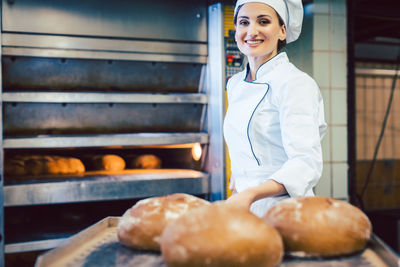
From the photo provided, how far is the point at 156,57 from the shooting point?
248 cm

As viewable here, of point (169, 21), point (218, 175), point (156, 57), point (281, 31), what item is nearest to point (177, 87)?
point (156, 57)

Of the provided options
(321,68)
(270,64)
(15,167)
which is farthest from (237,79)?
(15,167)

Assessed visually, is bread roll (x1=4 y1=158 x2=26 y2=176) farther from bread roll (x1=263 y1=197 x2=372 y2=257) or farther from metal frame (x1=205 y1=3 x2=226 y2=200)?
bread roll (x1=263 y1=197 x2=372 y2=257)

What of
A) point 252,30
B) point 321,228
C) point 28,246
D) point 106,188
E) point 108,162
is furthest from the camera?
point 108,162

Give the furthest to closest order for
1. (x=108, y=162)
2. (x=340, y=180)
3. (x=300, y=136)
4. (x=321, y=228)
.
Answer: (x=340, y=180) → (x=108, y=162) → (x=300, y=136) → (x=321, y=228)

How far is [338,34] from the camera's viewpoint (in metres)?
2.72

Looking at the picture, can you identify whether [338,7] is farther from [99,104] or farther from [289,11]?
[99,104]

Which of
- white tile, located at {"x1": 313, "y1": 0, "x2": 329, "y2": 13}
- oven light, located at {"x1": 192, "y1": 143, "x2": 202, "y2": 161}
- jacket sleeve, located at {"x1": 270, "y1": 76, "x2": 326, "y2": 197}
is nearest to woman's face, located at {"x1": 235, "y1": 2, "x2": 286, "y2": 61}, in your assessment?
jacket sleeve, located at {"x1": 270, "y1": 76, "x2": 326, "y2": 197}

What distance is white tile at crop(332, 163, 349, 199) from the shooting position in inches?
107

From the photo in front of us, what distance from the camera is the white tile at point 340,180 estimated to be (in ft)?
8.91

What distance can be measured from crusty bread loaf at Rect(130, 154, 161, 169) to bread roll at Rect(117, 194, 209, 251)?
6.13 ft

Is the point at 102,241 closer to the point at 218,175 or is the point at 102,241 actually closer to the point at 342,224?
the point at 342,224

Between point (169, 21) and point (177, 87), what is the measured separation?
0.44 m

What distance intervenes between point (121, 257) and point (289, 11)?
1.08 meters
